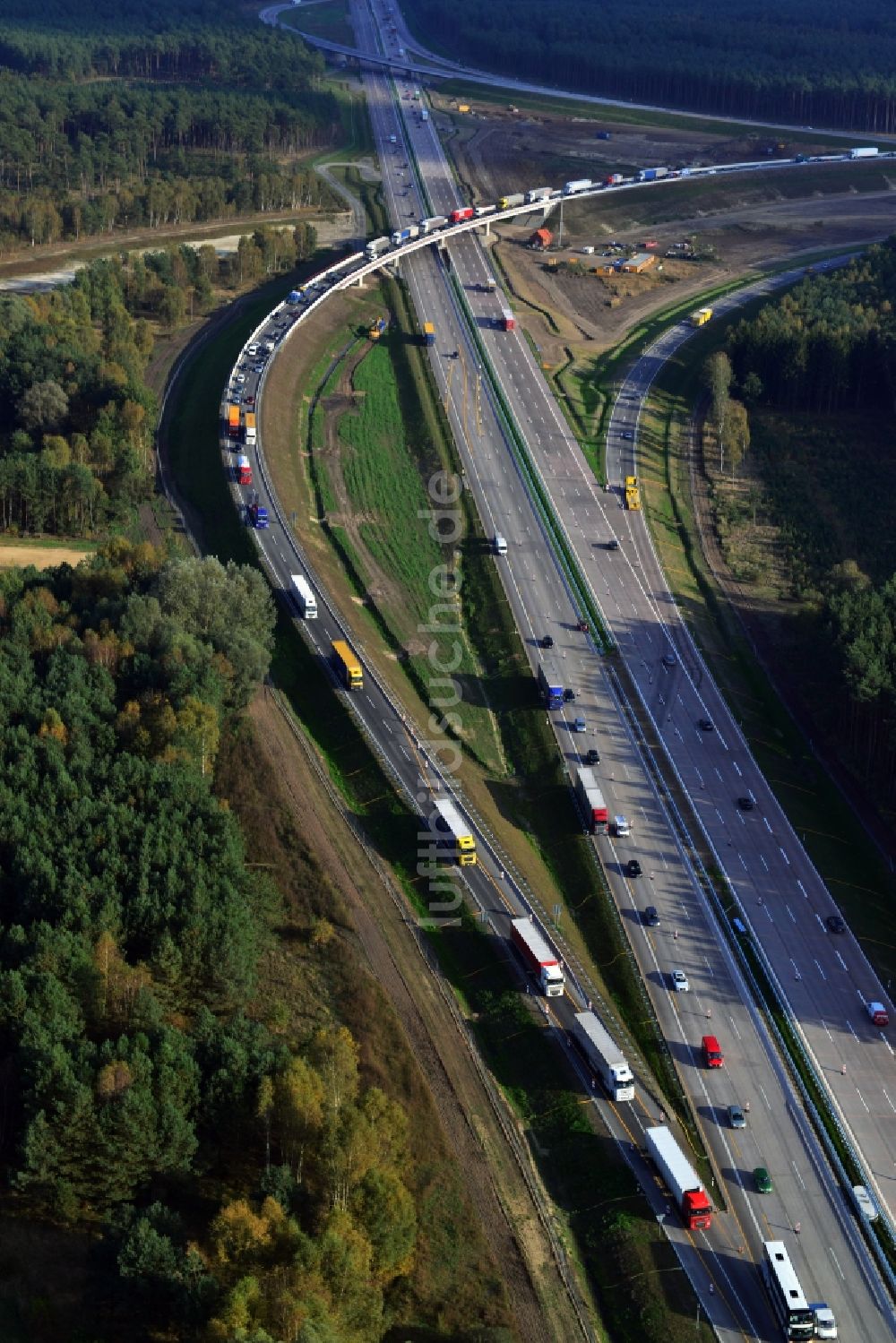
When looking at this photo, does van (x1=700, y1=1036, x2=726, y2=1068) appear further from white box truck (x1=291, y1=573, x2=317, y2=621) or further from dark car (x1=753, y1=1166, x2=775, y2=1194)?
white box truck (x1=291, y1=573, x2=317, y2=621)

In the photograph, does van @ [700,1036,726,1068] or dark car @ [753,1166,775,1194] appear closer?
dark car @ [753,1166,775,1194]

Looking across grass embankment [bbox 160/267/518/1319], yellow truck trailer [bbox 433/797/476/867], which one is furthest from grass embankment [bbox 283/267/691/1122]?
grass embankment [bbox 160/267/518/1319]

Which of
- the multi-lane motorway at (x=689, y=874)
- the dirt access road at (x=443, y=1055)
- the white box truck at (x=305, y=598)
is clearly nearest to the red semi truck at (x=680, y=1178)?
the multi-lane motorway at (x=689, y=874)

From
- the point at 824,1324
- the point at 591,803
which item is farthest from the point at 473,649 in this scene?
the point at 824,1324

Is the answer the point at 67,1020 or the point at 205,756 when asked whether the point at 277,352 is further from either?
the point at 67,1020

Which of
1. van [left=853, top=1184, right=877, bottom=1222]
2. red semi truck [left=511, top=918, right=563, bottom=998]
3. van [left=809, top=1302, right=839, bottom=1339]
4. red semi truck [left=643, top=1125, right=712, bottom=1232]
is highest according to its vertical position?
red semi truck [left=511, top=918, right=563, bottom=998]

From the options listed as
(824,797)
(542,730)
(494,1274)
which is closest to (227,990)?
(494,1274)

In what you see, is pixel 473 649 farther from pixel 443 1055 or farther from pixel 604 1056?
pixel 604 1056
